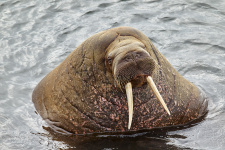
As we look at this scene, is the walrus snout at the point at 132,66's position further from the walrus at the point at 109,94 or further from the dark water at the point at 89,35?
the dark water at the point at 89,35

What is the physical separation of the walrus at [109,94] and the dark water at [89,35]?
21cm

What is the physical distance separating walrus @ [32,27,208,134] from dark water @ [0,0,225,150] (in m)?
0.21

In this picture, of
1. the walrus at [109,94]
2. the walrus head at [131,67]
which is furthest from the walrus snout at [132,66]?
the walrus at [109,94]

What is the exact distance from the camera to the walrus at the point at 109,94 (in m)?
7.12

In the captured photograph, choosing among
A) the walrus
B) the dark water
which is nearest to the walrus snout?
the walrus

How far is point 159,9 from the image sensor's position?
13.5 metres

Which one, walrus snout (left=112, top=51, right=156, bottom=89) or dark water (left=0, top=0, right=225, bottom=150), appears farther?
dark water (left=0, top=0, right=225, bottom=150)

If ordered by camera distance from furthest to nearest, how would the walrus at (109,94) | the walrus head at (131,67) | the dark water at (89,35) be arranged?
the dark water at (89,35), the walrus at (109,94), the walrus head at (131,67)

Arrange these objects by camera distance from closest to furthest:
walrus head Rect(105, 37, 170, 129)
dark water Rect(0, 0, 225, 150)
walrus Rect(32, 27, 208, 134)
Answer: walrus head Rect(105, 37, 170, 129)
walrus Rect(32, 27, 208, 134)
dark water Rect(0, 0, 225, 150)

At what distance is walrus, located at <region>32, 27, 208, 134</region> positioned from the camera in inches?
281

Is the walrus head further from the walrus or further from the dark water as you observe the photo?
the dark water

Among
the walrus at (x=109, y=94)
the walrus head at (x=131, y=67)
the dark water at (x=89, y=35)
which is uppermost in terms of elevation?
the walrus head at (x=131, y=67)

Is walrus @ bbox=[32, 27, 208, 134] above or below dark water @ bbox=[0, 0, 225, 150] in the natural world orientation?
above

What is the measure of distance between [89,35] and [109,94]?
513cm
